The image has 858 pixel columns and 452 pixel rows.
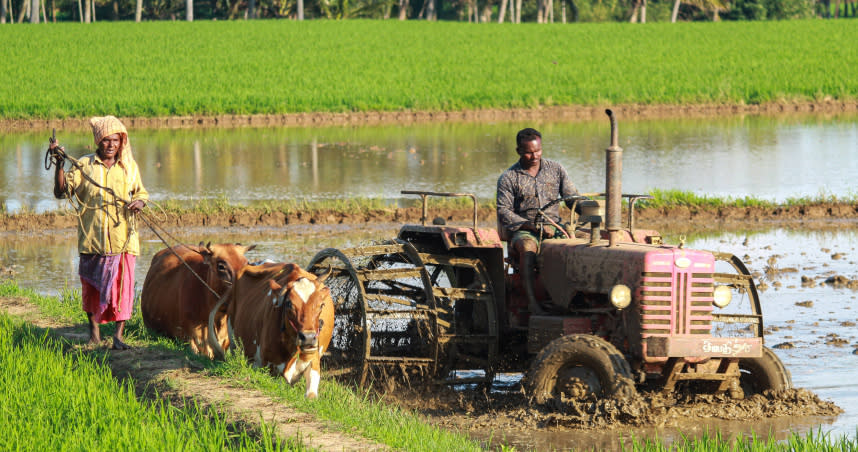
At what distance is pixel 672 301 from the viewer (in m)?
7.35

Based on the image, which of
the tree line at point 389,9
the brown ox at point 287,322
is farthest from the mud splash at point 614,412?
the tree line at point 389,9

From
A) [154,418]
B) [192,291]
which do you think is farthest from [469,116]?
[154,418]

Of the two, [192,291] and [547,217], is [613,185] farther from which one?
[192,291]

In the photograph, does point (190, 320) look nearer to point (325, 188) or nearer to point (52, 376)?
point (52, 376)

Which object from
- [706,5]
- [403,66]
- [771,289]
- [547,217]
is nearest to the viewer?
[547,217]

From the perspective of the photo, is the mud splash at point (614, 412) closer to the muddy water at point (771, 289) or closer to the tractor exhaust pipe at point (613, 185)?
the muddy water at point (771, 289)

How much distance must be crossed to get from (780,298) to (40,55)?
3791 centimetres

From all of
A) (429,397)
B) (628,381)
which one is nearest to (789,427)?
(628,381)

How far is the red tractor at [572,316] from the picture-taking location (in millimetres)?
7328

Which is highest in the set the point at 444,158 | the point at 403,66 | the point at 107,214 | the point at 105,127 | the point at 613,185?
the point at 403,66

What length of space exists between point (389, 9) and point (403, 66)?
49197mm

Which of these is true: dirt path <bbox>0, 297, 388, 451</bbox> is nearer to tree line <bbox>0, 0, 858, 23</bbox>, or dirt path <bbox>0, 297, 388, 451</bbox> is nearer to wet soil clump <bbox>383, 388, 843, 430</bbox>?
wet soil clump <bbox>383, 388, 843, 430</bbox>

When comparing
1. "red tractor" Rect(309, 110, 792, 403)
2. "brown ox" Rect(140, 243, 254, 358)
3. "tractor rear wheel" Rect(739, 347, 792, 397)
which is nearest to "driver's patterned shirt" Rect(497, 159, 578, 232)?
"red tractor" Rect(309, 110, 792, 403)

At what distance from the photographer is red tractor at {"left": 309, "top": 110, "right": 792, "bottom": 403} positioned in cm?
733
